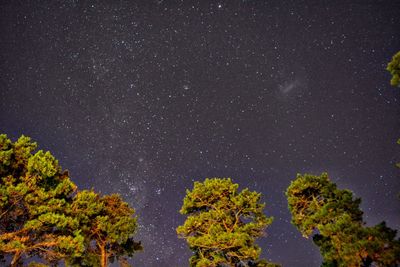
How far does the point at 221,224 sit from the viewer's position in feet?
71.2

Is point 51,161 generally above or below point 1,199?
above

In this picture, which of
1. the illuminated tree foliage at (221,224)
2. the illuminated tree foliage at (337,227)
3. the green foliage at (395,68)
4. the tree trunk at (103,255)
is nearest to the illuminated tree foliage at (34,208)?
the tree trunk at (103,255)

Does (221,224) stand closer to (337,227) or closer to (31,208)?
(337,227)

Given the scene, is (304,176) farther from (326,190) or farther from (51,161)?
(51,161)

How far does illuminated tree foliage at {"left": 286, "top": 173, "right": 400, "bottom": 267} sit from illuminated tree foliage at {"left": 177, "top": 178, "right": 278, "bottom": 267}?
2993 millimetres

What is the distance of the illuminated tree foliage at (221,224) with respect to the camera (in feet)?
64.7

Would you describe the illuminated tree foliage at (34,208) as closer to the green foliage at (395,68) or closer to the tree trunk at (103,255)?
the tree trunk at (103,255)

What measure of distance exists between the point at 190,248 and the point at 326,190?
11.0 metres

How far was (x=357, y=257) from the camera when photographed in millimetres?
15430

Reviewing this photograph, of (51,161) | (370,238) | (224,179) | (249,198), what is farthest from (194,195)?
(370,238)

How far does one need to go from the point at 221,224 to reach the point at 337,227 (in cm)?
821

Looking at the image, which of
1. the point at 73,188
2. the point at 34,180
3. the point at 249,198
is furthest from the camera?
the point at 249,198

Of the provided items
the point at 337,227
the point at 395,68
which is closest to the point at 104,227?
the point at 337,227

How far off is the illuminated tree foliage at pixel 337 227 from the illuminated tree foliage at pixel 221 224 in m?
2.99
